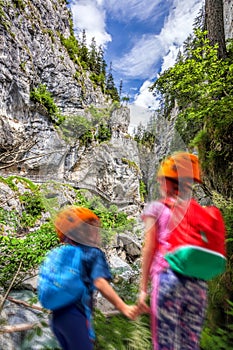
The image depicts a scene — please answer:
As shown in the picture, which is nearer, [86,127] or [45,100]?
[86,127]

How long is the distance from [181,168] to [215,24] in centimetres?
461

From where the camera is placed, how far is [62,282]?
1.07 metres

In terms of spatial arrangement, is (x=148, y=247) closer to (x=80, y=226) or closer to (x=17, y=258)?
(x=80, y=226)

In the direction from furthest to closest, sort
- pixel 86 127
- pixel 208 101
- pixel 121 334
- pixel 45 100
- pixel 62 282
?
pixel 45 100 < pixel 208 101 < pixel 86 127 < pixel 121 334 < pixel 62 282

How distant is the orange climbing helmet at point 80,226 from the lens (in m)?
1.17

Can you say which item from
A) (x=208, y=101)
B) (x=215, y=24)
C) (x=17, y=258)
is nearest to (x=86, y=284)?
(x=208, y=101)

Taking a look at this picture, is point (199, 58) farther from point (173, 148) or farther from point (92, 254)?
point (92, 254)

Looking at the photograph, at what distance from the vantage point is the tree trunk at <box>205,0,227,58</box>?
13.6ft

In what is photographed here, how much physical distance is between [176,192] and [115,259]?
807 centimetres

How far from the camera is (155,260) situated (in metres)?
1.08

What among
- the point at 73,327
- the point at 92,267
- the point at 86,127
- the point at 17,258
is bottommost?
the point at 17,258

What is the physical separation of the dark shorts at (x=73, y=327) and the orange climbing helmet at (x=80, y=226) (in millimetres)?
323

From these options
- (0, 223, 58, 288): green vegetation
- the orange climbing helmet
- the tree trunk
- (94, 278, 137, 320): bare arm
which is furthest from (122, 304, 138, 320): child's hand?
the tree trunk

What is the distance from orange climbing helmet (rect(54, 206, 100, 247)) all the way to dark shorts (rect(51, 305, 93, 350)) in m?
0.32
